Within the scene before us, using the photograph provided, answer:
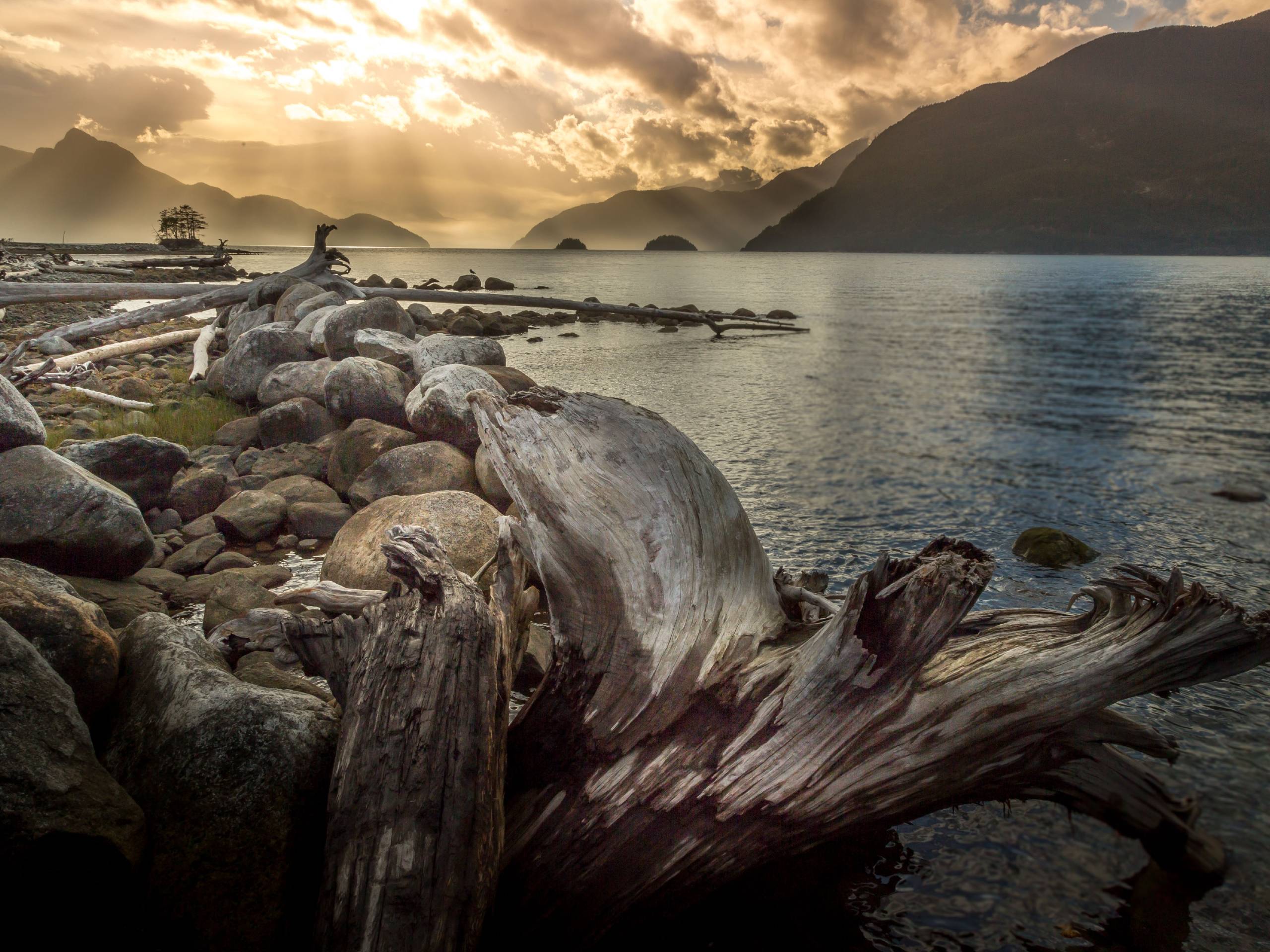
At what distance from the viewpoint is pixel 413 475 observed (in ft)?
23.0

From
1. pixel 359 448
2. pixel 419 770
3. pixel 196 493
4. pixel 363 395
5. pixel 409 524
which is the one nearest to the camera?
pixel 419 770

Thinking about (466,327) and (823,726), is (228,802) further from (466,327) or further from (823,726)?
(466,327)

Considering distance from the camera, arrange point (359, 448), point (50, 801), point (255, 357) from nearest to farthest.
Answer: point (50, 801), point (359, 448), point (255, 357)

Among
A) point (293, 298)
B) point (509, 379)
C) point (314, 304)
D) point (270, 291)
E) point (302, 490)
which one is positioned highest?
point (270, 291)

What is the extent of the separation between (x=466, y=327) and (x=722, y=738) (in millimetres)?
23431

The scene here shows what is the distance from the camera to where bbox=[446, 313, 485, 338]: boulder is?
24.0 metres

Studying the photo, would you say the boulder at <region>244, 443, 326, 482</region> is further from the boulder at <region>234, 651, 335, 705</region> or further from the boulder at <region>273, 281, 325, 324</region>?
the boulder at <region>273, 281, 325, 324</region>

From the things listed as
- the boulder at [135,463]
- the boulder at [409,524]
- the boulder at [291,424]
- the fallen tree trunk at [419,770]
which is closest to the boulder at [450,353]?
the boulder at [291,424]

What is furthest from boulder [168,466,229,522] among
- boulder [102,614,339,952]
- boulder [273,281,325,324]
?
boulder [273,281,325,324]

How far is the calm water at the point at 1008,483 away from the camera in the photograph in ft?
9.67

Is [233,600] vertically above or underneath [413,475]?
underneath

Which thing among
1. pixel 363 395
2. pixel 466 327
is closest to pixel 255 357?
pixel 363 395

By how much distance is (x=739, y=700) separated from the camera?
276 centimetres

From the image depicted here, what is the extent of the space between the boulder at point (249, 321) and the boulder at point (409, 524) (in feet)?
40.0
